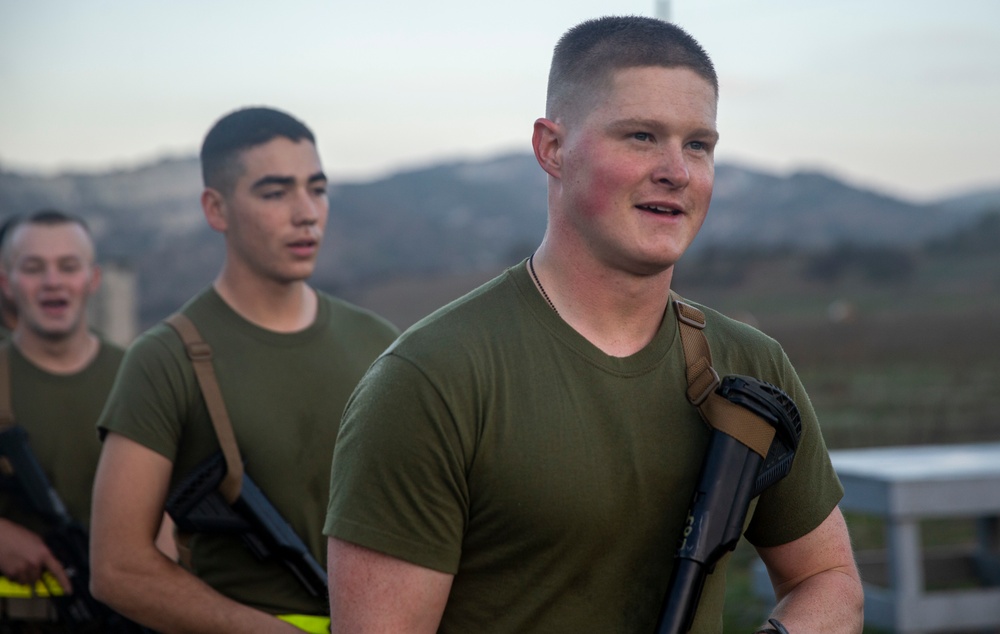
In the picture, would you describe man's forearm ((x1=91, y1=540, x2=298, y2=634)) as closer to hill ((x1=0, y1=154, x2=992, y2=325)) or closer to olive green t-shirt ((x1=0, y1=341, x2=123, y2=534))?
olive green t-shirt ((x1=0, y1=341, x2=123, y2=534))

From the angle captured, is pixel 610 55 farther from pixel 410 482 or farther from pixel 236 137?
pixel 236 137

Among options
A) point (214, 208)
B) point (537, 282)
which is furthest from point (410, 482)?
point (214, 208)

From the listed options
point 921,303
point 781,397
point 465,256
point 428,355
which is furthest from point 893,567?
point 465,256

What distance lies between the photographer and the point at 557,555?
2.26 m

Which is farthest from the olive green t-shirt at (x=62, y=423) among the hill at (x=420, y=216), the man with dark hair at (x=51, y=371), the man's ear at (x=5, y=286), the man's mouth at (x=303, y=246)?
the hill at (x=420, y=216)

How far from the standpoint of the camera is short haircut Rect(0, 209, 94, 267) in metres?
5.59

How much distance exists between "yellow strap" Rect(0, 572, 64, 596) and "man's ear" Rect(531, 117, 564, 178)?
2.90 metres

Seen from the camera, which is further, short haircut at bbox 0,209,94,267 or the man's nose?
short haircut at bbox 0,209,94,267

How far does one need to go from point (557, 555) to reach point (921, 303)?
55.7 m

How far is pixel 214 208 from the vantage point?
13.4ft

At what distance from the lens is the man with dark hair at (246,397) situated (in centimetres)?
339

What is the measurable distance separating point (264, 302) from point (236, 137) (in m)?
0.58

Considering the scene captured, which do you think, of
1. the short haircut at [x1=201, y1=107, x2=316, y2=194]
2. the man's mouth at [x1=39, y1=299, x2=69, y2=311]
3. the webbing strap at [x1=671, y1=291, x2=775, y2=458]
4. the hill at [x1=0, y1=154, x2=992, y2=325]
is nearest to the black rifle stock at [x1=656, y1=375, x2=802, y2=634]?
the webbing strap at [x1=671, y1=291, x2=775, y2=458]

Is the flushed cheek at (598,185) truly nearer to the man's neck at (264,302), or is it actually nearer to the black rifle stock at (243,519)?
the black rifle stock at (243,519)
